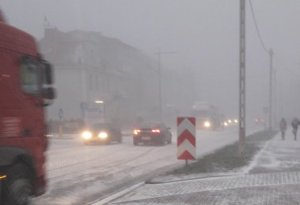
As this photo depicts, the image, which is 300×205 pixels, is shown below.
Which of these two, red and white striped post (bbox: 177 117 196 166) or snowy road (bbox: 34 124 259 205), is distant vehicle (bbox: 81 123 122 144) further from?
red and white striped post (bbox: 177 117 196 166)

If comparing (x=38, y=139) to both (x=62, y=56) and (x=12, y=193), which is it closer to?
(x=12, y=193)

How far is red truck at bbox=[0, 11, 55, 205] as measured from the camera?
972 centimetres

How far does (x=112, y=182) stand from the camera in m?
15.4

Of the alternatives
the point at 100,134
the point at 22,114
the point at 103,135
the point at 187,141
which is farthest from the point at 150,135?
the point at 22,114

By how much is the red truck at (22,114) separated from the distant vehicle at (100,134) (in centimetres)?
2399

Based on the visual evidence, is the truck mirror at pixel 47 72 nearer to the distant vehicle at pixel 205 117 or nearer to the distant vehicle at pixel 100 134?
the distant vehicle at pixel 100 134

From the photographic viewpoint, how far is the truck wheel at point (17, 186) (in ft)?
31.9

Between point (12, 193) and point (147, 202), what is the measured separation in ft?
8.73

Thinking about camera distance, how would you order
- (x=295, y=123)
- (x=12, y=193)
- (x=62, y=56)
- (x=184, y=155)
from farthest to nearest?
1. (x=62, y=56)
2. (x=295, y=123)
3. (x=184, y=155)
4. (x=12, y=193)

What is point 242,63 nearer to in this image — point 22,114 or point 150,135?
point 150,135

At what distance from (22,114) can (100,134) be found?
82.6 ft

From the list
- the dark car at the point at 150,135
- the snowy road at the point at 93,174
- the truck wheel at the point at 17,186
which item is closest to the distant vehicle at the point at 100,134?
the dark car at the point at 150,135

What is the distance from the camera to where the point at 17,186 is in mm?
10062

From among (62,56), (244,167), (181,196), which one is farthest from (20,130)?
(62,56)
